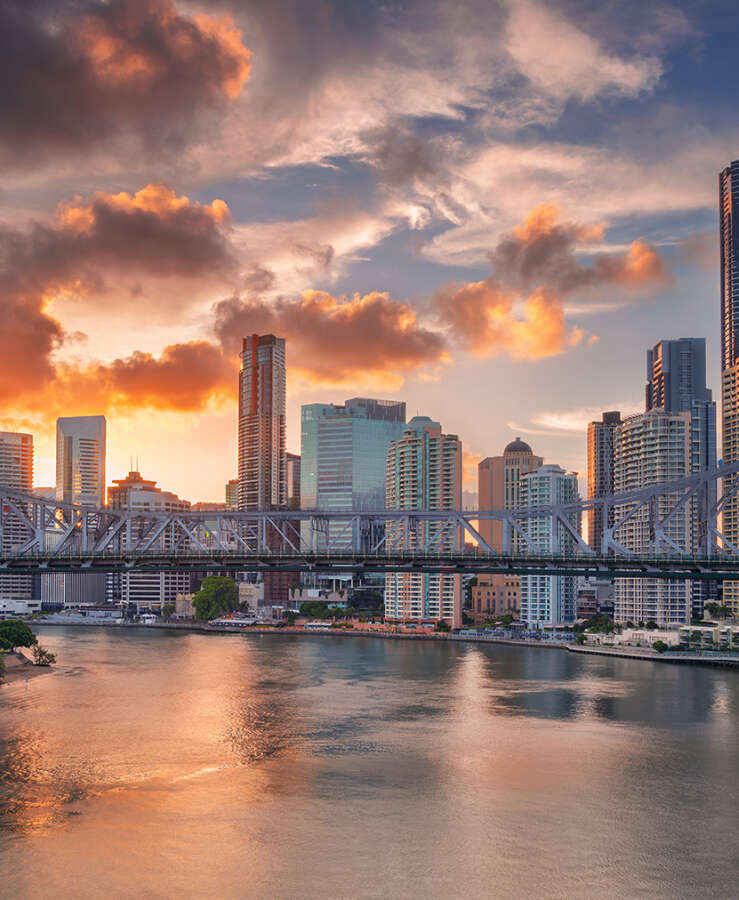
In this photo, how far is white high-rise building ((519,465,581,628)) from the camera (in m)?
138

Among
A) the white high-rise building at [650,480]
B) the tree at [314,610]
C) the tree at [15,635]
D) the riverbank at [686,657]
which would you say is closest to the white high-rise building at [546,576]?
the white high-rise building at [650,480]

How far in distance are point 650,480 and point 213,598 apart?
71.6 meters

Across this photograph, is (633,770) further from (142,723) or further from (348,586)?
(348,586)

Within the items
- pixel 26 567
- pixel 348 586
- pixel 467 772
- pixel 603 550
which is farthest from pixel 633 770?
pixel 348 586

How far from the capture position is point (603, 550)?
83.9 m

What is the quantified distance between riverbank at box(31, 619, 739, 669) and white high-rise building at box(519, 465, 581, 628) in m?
12.8

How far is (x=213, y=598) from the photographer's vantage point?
158 meters

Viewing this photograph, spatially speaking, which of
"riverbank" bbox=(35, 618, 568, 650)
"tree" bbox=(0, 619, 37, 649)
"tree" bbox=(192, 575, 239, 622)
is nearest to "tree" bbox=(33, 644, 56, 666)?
"tree" bbox=(0, 619, 37, 649)

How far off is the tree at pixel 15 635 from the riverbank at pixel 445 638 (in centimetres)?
5741

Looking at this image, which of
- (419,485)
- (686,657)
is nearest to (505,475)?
(419,485)

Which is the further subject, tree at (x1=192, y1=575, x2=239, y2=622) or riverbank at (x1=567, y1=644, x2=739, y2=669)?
tree at (x1=192, y1=575, x2=239, y2=622)

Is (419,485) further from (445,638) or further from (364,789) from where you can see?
(364,789)

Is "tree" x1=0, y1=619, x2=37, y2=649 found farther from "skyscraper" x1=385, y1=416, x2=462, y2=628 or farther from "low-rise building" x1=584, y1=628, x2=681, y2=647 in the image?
"skyscraper" x1=385, y1=416, x2=462, y2=628

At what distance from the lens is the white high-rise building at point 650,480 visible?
121m
